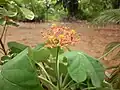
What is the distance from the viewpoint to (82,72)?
0.65 m

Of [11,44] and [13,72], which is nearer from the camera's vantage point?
[13,72]

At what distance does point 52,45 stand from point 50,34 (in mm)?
32

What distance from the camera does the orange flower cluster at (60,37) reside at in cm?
68

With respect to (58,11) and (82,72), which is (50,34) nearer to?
(82,72)

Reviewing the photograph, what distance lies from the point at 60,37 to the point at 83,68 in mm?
84

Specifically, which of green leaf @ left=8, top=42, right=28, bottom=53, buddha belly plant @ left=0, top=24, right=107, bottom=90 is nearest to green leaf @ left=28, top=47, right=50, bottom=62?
buddha belly plant @ left=0, top=24, right=107, bottom=90

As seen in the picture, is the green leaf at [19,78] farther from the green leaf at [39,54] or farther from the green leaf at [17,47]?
the green leaf at [17,47]

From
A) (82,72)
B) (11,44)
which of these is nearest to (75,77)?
(82,72)

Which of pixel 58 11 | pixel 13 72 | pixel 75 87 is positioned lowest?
pixel 58 11

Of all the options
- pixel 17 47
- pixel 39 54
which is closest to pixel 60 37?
pixel 39 54

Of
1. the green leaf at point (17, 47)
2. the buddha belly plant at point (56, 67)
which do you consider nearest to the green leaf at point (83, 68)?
the buddha belly plant at point (56, 67)

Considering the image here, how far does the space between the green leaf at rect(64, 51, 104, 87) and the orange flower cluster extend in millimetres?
28

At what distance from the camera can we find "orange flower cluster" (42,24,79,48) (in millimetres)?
682

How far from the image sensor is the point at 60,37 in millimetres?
682
